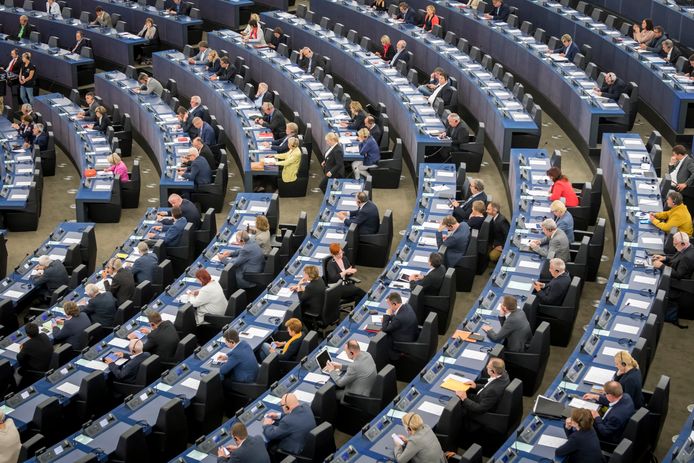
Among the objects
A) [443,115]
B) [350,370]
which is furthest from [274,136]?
[350,370]

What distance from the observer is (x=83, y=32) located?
26500mm

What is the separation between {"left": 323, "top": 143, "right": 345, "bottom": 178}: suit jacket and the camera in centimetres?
1825

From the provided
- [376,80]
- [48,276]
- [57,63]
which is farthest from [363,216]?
[57,63]

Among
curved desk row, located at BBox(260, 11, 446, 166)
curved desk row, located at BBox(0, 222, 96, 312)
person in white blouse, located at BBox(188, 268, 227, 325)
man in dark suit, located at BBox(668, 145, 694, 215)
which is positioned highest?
man in dark suit, located at BBox(668, 145, 694, 215)

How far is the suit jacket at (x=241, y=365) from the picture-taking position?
12.1m

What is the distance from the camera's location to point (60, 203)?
20484 millimetres

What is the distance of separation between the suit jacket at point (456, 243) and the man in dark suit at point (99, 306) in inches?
180

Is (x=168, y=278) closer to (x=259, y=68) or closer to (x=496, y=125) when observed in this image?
(x=496, y=125)

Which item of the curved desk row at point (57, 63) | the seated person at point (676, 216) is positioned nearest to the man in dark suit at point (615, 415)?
the seated person at point (676, 216)

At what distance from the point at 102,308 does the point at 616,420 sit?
6978 mm

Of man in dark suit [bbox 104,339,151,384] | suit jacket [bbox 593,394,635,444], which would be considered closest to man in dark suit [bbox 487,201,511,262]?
suit jacket [bbox 593,394,635,444]

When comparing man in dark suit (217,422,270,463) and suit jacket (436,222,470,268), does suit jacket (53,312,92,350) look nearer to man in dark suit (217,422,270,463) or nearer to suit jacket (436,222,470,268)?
man in dark suit (217,422,270,463)

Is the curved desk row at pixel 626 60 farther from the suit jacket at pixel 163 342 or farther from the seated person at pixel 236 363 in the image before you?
the suit jacket at pixel 163 342

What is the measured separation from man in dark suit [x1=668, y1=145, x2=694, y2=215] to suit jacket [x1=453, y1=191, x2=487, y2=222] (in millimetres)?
2829
